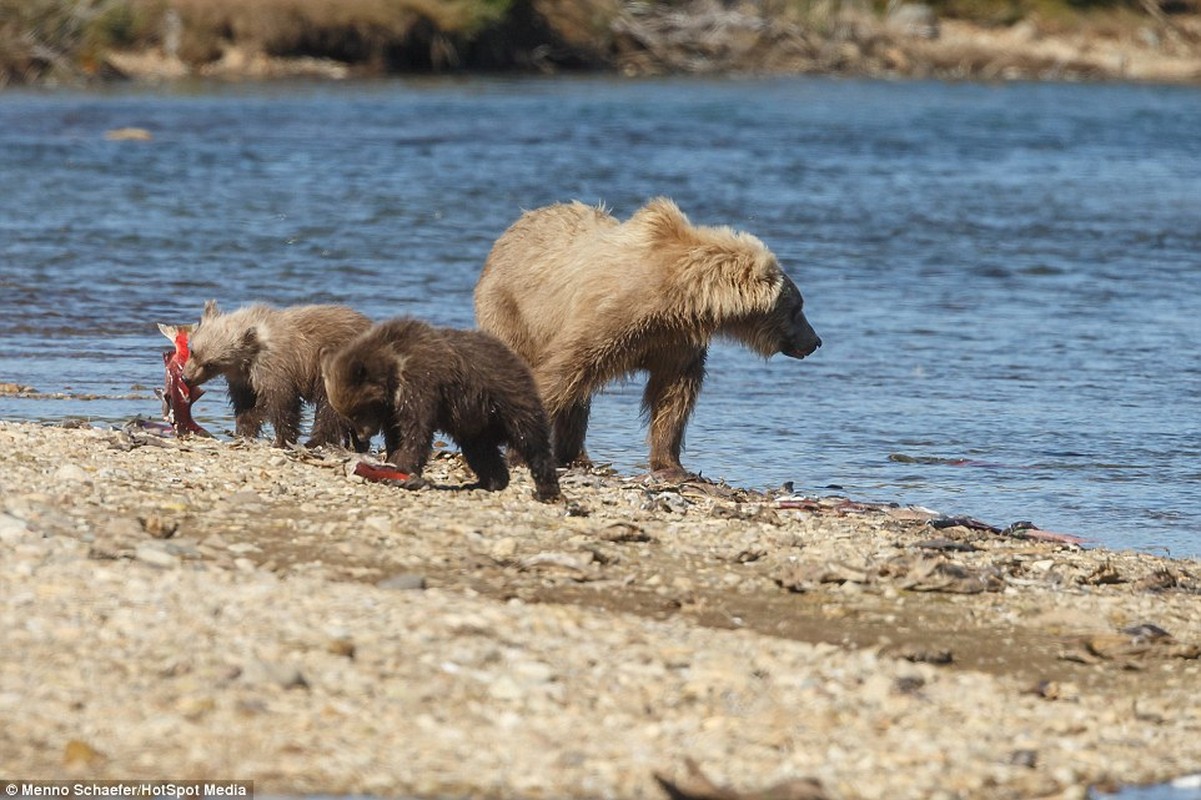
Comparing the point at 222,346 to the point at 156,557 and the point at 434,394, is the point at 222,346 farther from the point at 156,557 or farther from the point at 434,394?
the point at 156,557

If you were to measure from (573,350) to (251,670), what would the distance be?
4326 millimetres

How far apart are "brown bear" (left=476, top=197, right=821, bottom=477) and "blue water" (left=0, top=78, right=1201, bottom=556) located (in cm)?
68

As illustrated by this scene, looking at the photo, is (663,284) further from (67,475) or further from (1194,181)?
(1194,181)

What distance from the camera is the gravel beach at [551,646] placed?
17.5 feet

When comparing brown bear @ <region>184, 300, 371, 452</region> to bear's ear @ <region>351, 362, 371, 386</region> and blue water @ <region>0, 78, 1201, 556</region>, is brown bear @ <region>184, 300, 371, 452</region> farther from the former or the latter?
bear's ear @ <region>351, 362, 371, 386</region>

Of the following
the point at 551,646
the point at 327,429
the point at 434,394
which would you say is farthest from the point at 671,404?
the point at 551,646

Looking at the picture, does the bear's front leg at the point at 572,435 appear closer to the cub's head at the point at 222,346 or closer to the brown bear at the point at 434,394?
the brown bear at the point at 434,394

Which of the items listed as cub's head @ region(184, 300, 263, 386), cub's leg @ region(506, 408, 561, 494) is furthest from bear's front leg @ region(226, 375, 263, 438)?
cub's leg @ region(506, 408, 561, 494)

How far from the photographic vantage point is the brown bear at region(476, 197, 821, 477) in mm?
9781

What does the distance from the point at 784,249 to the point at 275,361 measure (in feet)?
36.2

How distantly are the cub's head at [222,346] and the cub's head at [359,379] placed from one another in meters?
1.58

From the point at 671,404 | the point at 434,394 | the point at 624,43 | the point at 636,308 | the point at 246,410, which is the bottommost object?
the point at 624,43

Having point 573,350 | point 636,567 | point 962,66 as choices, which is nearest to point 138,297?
point 573,350

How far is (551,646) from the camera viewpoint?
611cm
